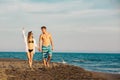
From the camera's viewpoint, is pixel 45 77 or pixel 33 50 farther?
pixel 33 50

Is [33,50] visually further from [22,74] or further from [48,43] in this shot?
[22,74]

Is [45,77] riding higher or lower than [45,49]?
lower

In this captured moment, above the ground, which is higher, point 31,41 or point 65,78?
point 31,41

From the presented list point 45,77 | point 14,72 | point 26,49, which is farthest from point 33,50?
point 45,77

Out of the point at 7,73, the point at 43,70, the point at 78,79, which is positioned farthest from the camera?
the point at 43,70

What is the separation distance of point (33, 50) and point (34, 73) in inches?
89.9

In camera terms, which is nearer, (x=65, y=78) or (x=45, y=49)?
(x=65, y=78)

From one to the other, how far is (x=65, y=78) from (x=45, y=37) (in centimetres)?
319

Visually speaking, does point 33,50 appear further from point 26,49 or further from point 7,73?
point 7,73

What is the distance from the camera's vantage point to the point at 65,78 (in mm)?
14641

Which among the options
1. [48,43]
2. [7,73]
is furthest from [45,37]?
[7,73]

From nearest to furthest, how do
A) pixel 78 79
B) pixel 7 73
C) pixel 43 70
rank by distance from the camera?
pixel 78 79
pixel 7 73
pixel 43 70

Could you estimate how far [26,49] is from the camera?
1777 cm

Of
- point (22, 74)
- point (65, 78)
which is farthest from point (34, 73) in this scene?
point (65, 78)
